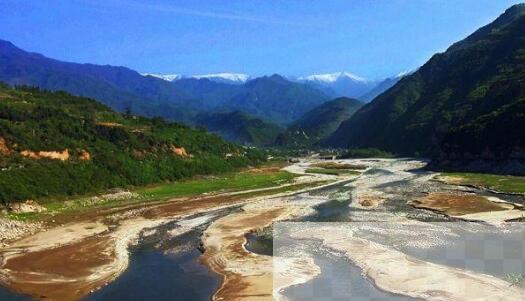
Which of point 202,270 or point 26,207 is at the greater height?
point 26,207

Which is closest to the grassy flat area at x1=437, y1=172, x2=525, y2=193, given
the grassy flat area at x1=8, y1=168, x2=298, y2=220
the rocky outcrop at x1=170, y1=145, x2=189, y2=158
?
the grassy flat area at x1=8, y1=168, x2=298, y2=220

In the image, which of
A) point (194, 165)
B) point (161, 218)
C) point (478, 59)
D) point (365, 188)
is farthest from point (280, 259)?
point (478, 59)

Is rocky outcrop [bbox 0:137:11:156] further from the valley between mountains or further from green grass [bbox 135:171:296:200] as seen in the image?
green grass [bbox 135:171:296:200]

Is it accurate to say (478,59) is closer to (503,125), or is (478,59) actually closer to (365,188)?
(503,125)

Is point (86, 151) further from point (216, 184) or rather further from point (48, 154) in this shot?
point (216, 184)

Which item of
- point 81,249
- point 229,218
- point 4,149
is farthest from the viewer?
point 4,149

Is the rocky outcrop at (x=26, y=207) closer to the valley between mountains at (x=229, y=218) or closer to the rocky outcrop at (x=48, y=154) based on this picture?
the valley between mountains at (x=229, y=218)

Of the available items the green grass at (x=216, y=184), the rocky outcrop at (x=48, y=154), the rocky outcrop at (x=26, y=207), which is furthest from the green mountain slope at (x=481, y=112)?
the rocky outcrop at (x=26, y=207)

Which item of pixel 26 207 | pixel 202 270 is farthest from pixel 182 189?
pixel 202 270
